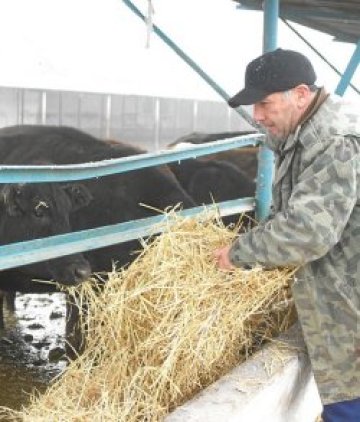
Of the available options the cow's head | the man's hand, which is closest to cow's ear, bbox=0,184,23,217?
the cow's head

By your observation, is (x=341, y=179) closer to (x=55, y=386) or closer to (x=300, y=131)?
(x=300, y=131)

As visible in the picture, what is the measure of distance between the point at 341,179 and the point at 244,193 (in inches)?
222

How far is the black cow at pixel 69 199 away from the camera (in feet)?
16.9

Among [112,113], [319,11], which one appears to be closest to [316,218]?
[319,11]

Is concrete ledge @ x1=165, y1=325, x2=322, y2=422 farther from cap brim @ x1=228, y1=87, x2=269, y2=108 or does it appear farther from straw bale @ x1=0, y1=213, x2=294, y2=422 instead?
cap brim @ x1=228, y1=87, x2=269, y2=108

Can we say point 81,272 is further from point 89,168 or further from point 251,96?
point 251,96

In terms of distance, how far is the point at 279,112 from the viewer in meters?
3.00

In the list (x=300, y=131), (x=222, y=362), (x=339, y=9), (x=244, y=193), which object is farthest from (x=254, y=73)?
(x=244, y=193)

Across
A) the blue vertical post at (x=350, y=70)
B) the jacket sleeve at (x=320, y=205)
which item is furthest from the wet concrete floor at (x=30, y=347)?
the blue vertical post at (x=350, y=70)

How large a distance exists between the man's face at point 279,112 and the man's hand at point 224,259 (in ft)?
1.96

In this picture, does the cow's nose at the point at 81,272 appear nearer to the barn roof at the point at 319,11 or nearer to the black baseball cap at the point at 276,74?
the black baseball cap at the point at 276,74

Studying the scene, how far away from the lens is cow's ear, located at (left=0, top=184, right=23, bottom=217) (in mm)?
5070

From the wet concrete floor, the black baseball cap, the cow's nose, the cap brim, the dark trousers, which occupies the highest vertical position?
the black baseball cap

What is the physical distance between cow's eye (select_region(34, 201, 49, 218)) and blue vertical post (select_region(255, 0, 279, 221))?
1617 millimetres
